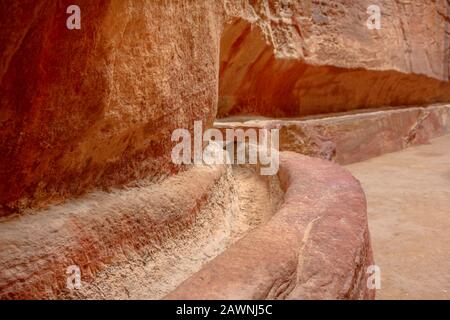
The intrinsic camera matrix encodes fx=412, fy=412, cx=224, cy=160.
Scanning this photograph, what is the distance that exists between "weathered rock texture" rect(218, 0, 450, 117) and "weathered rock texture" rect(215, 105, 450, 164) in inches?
10.8

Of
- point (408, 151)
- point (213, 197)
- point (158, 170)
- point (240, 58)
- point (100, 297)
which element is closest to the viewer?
point (100, 297)

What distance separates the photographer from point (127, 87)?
3.84 ft

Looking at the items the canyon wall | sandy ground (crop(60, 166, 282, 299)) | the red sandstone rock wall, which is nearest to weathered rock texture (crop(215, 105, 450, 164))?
sandy ground (crop(60, 166, 282, 299))

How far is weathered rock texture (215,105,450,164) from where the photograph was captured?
367 cm

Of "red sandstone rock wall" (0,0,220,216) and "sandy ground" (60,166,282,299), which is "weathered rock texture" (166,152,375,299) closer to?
"sandy ground" (60,166,282,299)

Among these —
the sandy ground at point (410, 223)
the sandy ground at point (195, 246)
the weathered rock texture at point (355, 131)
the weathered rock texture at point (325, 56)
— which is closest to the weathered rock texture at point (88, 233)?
the sandy ground at point (195, 246)

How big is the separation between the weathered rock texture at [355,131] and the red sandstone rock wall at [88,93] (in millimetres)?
1735

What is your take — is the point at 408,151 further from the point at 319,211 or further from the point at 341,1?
the point at 319,211

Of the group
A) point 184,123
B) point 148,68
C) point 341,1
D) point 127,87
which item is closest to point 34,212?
point 127,87

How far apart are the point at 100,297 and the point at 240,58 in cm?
273

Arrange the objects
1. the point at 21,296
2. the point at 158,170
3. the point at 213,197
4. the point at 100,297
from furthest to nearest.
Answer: the point at 213,197 < the point at 158,170 < the point at 100,297 < the point at 21,296

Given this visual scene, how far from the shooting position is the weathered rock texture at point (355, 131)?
12.1 ft

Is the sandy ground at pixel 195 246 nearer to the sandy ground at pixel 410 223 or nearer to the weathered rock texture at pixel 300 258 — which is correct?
A: the weathered rock texture at pixel 300 258

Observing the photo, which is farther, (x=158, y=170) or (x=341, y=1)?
(x=341, y=1)
